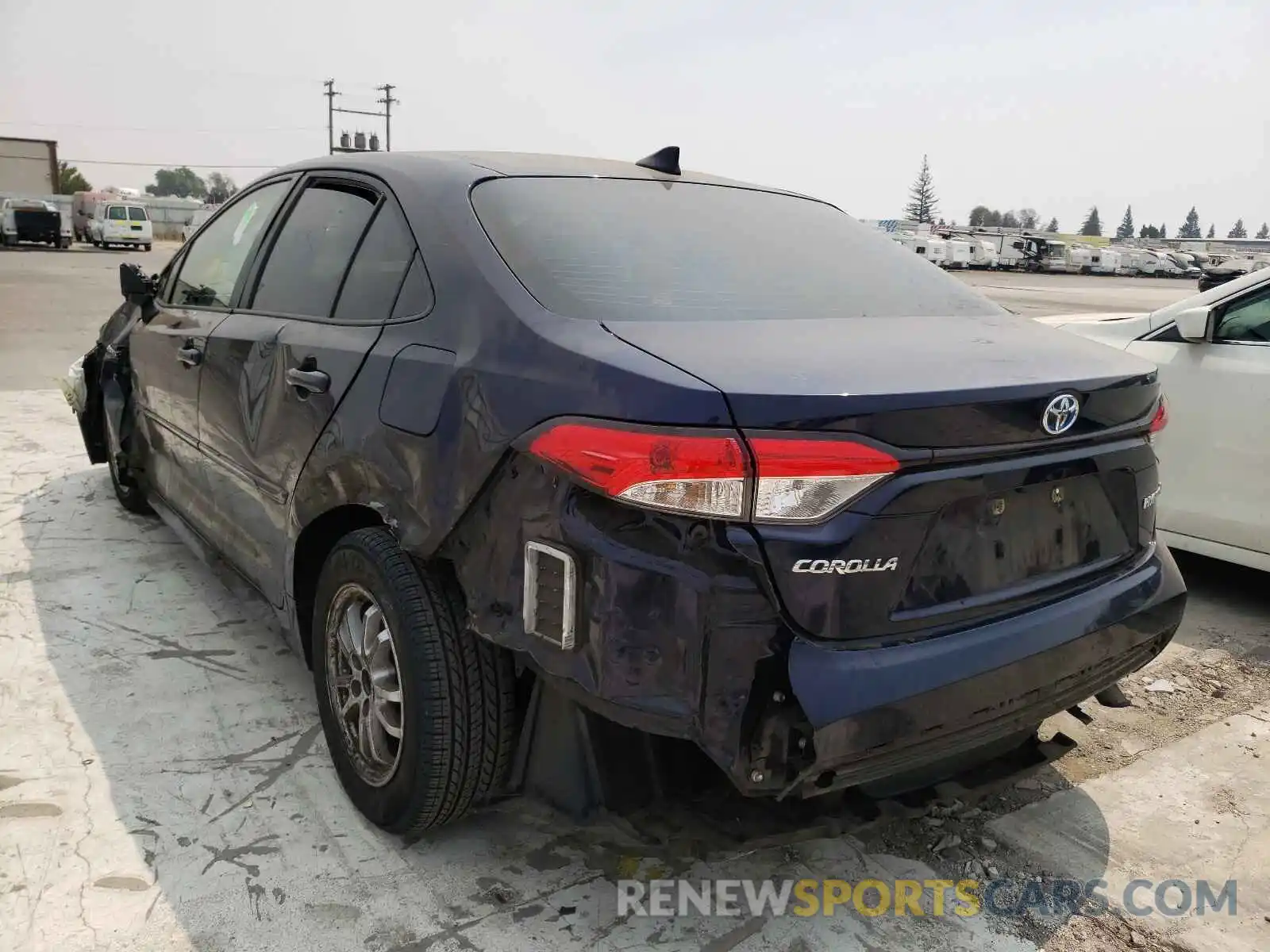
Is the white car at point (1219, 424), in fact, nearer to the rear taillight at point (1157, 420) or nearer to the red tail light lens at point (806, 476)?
the rear taillight at point (1157, 420)

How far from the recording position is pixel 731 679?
1720 mm

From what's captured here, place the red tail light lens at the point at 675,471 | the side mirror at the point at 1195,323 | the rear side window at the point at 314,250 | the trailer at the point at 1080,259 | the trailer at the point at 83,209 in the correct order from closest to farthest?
1. the red tail light lens at the point at 675,471
2. the rear side window at the point at 314,250
3. the side mirror at the point at 1195,323
4. the trailer at the point at 83,209
5. the trailer at the point at 1080,259

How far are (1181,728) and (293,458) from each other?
2.95 metres

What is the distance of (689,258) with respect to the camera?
2.46m

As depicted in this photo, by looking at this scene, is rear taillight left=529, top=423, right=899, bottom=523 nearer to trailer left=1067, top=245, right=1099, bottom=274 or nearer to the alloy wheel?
the alloy wheel

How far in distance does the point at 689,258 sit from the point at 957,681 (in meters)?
1.21

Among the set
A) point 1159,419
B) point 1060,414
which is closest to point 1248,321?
point 1159,419

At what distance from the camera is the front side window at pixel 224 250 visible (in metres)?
3.38

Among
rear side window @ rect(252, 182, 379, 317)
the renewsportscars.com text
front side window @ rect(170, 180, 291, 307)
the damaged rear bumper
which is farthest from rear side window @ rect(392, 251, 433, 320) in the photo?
the renewsportscars.com text

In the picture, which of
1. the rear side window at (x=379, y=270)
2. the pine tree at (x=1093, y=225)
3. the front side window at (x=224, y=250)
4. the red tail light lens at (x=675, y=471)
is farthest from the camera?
the pine tree at (x=1093, y=225)

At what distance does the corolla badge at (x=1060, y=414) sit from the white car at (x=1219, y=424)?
2.32 m

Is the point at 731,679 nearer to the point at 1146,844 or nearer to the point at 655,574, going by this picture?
the point at 655,574

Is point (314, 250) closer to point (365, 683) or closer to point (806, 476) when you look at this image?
point (365, 683)

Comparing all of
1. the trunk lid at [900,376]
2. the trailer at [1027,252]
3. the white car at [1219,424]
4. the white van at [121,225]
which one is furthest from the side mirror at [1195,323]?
the trailer at [1027,252]
